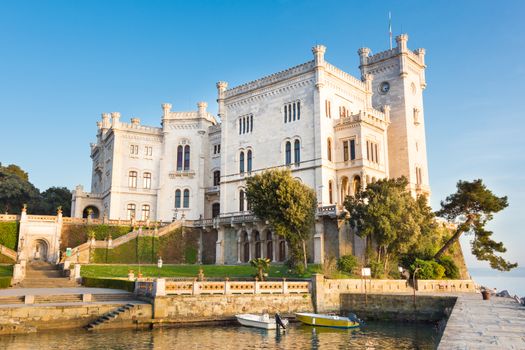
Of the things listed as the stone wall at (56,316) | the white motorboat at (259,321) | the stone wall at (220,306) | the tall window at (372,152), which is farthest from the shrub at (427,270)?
the stone wall at (56,316)

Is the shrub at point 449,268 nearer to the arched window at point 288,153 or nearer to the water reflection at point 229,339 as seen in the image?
the water reflection at point 229,339

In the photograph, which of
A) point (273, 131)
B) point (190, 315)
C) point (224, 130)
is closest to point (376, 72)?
point (273, 131)

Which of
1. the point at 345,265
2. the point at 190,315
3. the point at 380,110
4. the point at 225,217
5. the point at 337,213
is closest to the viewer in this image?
the point at 190,315

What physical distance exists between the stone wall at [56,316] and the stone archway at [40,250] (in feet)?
89.2

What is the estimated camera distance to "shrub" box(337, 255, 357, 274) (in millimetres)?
37375

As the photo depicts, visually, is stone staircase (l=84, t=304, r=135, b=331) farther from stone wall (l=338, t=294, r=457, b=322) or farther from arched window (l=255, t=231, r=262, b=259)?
arched window (l=255, t=231, r=262, b=259)

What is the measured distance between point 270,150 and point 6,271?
1070 inches

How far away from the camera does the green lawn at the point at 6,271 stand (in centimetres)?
3715

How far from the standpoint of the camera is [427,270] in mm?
36781

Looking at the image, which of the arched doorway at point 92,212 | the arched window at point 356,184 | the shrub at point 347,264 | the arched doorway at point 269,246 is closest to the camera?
the shrub at point 347,264

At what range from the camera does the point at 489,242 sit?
133 feet

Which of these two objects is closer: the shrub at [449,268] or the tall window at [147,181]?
the shrub at [449,268]

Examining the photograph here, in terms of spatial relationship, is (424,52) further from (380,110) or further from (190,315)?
(190,315)

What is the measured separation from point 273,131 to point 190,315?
2783 centimetres
